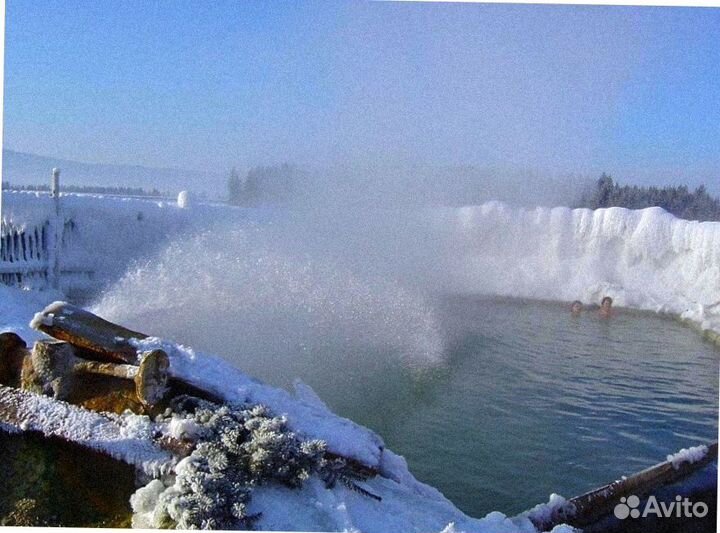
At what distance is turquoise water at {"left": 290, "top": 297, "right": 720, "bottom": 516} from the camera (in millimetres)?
4328

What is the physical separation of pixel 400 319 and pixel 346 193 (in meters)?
1.66

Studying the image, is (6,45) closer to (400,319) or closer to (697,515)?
(400,319)

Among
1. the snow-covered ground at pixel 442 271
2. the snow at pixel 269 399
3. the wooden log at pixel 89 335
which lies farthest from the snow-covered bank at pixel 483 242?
the snow at pixel 269 399

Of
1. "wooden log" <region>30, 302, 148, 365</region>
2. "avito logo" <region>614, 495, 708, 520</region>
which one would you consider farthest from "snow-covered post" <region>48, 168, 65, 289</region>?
"avito logo" <region>614, 495, 708, 520</region>

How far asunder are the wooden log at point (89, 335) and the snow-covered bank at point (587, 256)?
4415 millimetres

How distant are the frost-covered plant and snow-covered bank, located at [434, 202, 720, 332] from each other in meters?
4.23

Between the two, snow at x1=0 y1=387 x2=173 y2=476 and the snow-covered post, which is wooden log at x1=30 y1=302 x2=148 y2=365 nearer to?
snow at x1=0 y1=387 x2=173 y2=476

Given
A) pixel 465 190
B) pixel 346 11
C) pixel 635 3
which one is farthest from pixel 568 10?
pixel 465 190

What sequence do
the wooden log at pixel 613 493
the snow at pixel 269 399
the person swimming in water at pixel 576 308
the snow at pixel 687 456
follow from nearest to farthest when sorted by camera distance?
1. the snow at pixel 269 399
2. the wooden log at pixel 613 493
3. the snow at pixel 687 456
4. the person swimming in water at pixel 576 308

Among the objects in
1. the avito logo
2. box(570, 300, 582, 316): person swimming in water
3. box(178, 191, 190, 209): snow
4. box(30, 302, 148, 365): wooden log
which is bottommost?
the avito logo

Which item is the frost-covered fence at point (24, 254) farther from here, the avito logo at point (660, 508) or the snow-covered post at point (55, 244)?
the avito logo at point (660, 508)

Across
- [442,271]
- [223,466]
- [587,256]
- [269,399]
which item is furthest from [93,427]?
[587,256]

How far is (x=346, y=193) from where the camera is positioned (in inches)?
255

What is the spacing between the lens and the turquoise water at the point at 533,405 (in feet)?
14.2
